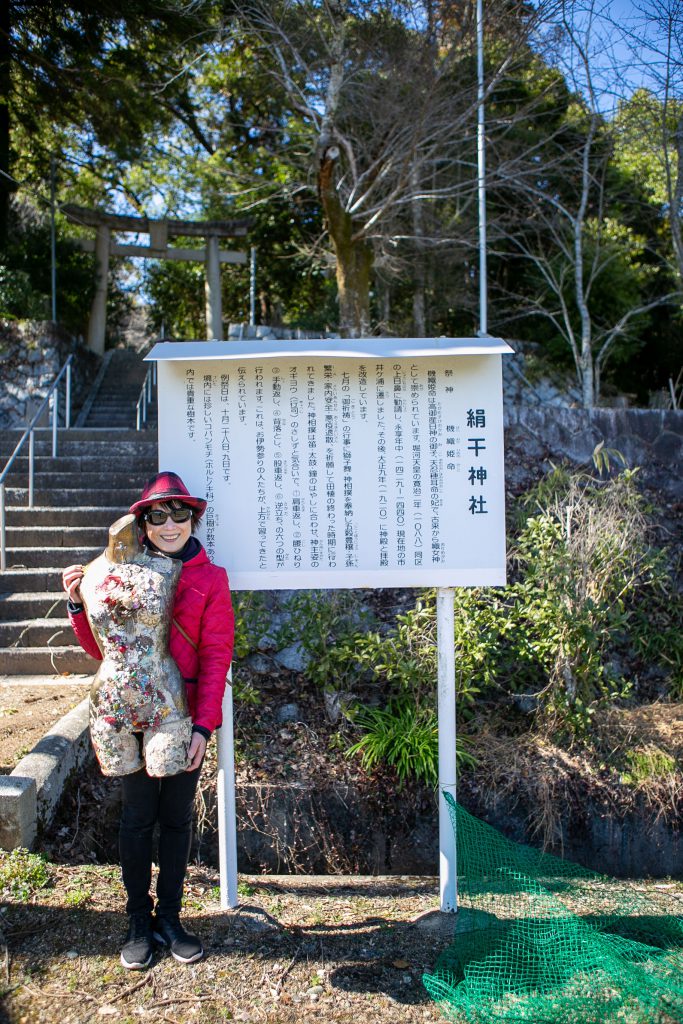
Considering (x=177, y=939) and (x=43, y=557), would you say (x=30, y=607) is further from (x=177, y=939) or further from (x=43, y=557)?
(x=177, y=939)

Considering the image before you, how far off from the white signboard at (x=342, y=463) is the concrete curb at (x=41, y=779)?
1331 mm

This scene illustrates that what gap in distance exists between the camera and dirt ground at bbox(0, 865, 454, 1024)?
8.57 feet

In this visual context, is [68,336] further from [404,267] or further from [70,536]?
[70,536]

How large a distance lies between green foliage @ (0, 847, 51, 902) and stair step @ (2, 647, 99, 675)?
2.45 m

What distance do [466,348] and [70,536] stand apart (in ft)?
15.3

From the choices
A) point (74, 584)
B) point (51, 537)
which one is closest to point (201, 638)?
point (74, 584)

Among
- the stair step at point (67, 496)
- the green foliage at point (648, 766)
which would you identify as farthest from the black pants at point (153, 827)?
the stair step at point (67, 496)

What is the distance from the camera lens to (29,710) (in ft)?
15.8

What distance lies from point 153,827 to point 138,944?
43 cm

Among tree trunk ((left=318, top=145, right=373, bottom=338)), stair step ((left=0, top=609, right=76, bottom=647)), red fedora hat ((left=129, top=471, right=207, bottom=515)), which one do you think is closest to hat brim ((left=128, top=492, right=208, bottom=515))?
red fedora hat ((left=129, top=471, right=207, bottom=515))

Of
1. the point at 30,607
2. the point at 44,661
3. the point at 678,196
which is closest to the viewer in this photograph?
the point at 44,661

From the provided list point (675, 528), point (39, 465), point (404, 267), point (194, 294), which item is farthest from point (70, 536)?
point (194, 294)

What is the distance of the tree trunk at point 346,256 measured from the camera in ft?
31.2

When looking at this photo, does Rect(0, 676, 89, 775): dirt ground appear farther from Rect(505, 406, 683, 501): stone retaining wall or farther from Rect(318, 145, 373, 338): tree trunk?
Rect(318, 145, 373, 338): tree trunk
